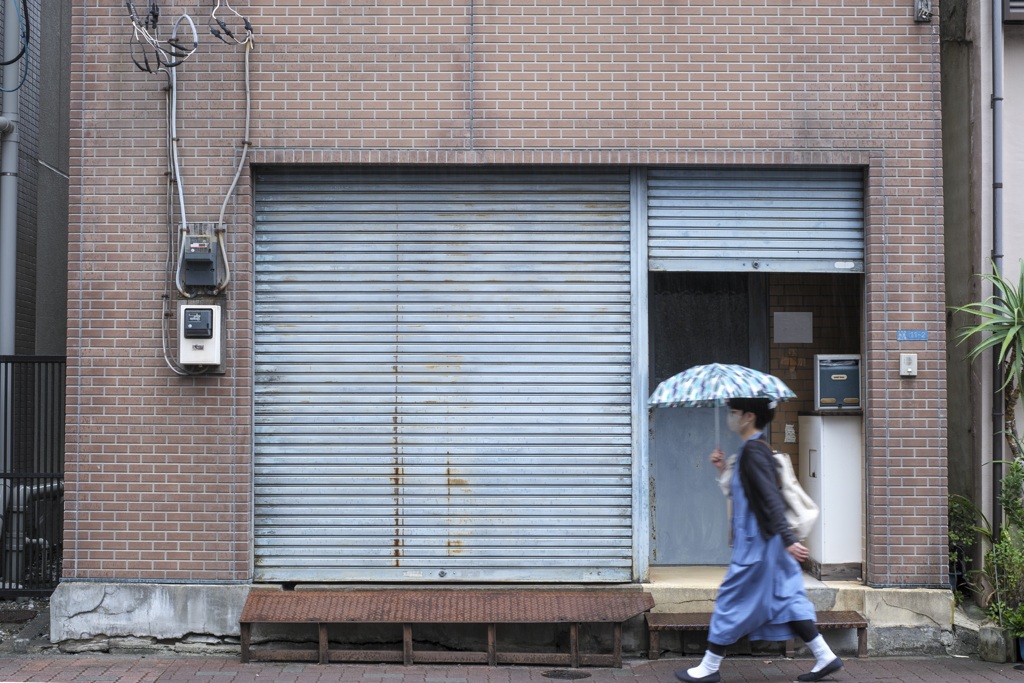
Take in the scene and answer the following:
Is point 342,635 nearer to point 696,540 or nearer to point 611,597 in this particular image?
point 611,597

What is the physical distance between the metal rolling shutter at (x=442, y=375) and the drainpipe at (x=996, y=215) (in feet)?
9.65

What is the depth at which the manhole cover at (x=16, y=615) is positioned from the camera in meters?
8.83

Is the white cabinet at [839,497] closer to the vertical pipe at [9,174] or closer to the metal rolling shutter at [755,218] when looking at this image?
the metal rolling shutter at [755,218]

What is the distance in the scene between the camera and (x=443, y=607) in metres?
7.96

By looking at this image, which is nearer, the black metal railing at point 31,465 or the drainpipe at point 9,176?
the black metal railing at point 31,465

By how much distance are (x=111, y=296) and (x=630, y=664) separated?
16.2ft

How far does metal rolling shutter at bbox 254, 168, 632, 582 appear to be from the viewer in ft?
27.8

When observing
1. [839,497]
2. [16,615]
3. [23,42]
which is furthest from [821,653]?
[23,42]

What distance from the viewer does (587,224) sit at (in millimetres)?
8609

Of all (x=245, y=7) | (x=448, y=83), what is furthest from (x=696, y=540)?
(x=245, y=7)

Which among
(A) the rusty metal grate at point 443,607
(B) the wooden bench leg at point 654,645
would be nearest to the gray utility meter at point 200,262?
(A) the rusty metal grate at point 443,607

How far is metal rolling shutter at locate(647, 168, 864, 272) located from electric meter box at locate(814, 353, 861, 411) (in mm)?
766

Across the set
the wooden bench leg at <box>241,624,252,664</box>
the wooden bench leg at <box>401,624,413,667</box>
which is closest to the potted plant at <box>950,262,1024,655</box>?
the wooden bench leg at <box>401,624,413,667</box>

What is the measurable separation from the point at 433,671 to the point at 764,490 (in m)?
2.82
